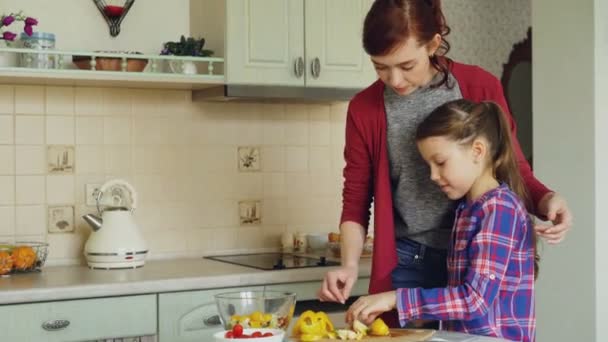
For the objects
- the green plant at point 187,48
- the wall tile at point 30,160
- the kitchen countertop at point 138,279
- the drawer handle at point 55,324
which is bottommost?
the drawer handle at point 55,324

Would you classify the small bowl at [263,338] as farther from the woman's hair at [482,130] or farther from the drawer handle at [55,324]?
the drawer handle at [55,324]

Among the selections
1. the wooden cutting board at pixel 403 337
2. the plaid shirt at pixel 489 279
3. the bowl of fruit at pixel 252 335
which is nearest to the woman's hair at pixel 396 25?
the plaid shirt at pixel 489 279

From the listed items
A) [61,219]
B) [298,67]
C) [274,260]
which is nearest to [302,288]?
[274,260]

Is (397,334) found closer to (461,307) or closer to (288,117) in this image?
(461,307)

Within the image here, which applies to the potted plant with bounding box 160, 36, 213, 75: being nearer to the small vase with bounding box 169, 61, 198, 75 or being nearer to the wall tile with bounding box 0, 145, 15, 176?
the small vase with bounding box 169, 61, 198, 75

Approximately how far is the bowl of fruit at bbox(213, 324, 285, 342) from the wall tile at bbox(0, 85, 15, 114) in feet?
6.15

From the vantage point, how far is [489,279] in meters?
2.00

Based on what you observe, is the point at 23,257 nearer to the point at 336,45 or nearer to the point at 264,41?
the point at 264,41

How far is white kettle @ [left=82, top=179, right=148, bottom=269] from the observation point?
3234 mm

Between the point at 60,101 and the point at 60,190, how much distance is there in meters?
0.33

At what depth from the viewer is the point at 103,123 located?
11.4 ft

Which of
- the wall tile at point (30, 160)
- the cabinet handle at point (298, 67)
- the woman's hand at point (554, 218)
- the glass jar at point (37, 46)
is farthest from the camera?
the cabinet handle at point (298, 67)

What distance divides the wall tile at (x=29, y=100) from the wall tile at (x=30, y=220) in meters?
0.35

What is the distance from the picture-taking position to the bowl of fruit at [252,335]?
67.5 inches
